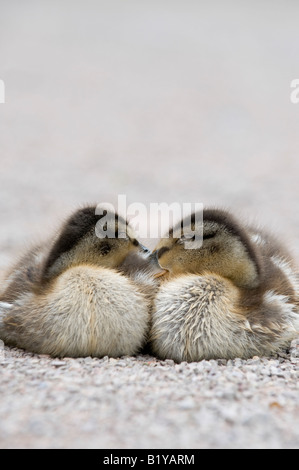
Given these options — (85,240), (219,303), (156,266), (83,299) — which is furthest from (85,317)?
(219,303)

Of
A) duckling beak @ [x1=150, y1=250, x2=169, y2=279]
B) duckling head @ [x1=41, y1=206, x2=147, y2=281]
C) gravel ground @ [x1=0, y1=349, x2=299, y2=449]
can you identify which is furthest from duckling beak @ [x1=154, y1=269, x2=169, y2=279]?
gravel ground @ [x1=0, y1=349, x2=299, y2=449]

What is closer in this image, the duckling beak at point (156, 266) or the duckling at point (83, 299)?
the duckling at point (83, 299)

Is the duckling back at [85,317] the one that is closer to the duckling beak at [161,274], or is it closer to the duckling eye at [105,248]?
the duckling eye at [105,248]

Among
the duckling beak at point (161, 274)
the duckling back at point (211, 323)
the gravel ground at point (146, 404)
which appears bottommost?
the gravel ground at point (146, 404)

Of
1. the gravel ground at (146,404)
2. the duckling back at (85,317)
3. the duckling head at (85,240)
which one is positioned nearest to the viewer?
the gravel ground at (146,404)

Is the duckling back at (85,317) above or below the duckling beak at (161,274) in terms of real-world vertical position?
below

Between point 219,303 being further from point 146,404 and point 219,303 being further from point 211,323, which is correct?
point 146,404

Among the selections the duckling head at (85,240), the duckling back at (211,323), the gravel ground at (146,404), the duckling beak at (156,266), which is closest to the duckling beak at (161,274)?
the duckling beak at (156,266)
